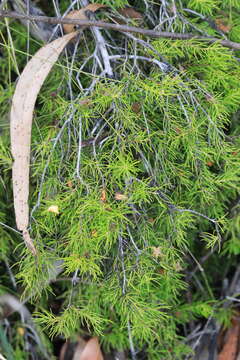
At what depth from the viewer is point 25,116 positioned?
160 centimetres

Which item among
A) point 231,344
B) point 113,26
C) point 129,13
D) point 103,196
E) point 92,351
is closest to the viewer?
point 103,196

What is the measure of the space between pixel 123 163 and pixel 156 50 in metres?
0.45

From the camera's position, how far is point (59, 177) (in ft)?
Result: 4.91

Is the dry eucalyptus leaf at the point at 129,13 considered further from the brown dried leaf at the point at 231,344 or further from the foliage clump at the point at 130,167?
the brown dried leaf at the point at 231,344

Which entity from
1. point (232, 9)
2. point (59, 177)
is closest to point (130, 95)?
point (59, 177)

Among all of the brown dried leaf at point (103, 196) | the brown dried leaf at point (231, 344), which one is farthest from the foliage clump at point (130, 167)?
the brown dried leaf at point (231, 344)

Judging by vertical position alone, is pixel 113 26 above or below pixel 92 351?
above

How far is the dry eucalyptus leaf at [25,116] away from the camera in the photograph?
1555 mm

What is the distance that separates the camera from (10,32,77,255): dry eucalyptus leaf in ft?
5.10

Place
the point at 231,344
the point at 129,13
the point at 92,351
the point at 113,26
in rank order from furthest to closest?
1. the point at 231,344
2. the point at 92,351
3. the point at 129,13
4. the point at 113,26

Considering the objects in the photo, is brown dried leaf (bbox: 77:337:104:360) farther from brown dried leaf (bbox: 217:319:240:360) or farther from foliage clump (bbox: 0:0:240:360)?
brown dried leaf (bbox: 217:319:240:360)

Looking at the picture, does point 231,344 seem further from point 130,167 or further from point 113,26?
point 113,26

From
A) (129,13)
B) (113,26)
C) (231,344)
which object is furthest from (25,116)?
(231,344)

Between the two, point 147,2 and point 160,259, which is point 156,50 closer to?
point 147,2
